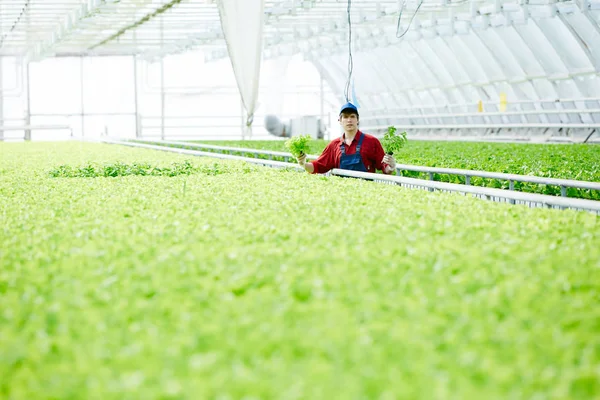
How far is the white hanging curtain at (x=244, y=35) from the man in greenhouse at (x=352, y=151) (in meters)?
2.31

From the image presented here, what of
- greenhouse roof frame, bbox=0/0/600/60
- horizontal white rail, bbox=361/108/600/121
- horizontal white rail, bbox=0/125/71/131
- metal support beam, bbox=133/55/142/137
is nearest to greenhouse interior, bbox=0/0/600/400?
greenhouse roof frame, bbox=0/0/600/60

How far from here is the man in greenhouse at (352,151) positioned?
31.7ft

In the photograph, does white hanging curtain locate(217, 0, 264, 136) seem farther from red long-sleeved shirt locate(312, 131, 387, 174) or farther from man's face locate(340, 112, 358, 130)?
man's face locate(340, 112, 358, 130)

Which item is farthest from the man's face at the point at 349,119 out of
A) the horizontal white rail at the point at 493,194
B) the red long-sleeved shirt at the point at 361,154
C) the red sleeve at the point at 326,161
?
the horizontal white rail at the point at 493,194

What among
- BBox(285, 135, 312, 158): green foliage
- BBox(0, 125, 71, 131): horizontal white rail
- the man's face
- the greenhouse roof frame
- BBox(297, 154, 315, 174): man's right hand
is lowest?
BBox(0, 125, 71, 131): horizontal white rail

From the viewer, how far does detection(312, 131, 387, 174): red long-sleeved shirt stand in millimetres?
9773

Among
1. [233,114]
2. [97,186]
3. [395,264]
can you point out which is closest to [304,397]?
[395,264]

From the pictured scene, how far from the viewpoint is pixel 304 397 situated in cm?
216

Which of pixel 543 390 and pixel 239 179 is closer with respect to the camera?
pixel 543 390

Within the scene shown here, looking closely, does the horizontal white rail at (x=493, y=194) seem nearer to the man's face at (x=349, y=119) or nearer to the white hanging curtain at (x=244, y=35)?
the man's face at (x=349, y=119)

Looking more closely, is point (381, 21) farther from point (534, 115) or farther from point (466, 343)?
point (466, 343)

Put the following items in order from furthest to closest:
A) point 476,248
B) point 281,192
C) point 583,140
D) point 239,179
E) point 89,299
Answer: point 583,140 → point 239,179 → point 281,192 → point 476,248 → point 89,299

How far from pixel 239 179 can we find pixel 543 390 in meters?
6.83

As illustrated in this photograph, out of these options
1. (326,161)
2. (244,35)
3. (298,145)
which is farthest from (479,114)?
(298,145)
